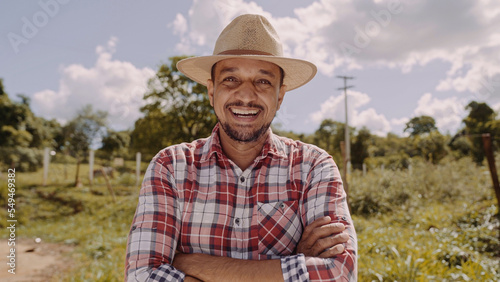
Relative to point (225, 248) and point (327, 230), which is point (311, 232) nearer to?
point (327, 230)

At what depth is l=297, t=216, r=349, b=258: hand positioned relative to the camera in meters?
1.67

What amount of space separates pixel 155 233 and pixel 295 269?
69 cm

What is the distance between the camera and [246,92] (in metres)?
2.03

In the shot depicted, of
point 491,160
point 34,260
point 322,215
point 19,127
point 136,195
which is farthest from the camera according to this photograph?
point 19,127

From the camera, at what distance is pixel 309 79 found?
2.41 m

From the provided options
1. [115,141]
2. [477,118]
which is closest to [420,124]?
[477,118]

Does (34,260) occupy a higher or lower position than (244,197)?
lower

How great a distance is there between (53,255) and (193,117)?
1085 cm

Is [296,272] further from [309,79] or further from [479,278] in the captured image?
[479,278]

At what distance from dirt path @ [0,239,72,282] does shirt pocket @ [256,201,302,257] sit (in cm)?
440

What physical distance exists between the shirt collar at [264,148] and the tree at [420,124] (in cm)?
6882

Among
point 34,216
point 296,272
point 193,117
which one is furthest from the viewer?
point 193,117

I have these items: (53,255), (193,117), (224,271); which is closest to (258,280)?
(224,271)

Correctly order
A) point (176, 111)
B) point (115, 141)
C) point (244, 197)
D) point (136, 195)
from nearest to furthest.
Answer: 1. point (244, 197)
2. point (136, 195)
3. point (176, 111)
4. point (115, 141)
